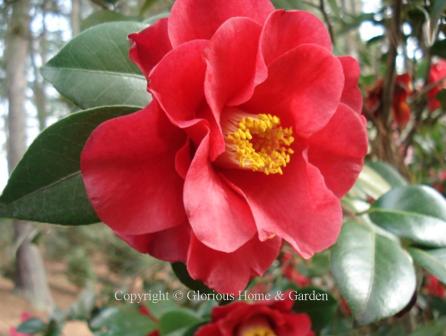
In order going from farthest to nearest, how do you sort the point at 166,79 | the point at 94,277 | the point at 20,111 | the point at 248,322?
1. the point at 94,277
2. the point at 20,111
3. the point at 248,322
4. the point at 166,79

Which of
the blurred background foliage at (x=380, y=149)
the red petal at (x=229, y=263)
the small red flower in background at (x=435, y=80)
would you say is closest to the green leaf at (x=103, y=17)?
the blurred background foliage at (x=380, y=149)

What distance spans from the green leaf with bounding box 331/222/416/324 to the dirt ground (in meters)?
4.93

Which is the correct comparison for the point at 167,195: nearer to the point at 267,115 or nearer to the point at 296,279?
the point at 267,115

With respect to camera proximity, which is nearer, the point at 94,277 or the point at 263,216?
the point at 263,216

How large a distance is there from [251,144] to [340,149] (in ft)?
0.32

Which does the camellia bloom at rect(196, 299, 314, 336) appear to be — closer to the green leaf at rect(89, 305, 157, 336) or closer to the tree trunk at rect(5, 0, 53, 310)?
the green leaf at rect(89, 305, 157, 336)

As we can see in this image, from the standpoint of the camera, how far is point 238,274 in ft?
1.64

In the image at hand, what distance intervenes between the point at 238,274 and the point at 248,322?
356mm

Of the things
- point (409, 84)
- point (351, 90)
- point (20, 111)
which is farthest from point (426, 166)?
point (20, 111)

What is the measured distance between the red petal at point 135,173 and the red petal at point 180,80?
0.05 ft

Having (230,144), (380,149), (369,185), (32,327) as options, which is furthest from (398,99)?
(32,327)

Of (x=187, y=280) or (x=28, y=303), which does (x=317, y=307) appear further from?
(x=28, y=303)

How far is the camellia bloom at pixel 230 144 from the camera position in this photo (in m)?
0.45

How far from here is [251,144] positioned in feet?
1.84
